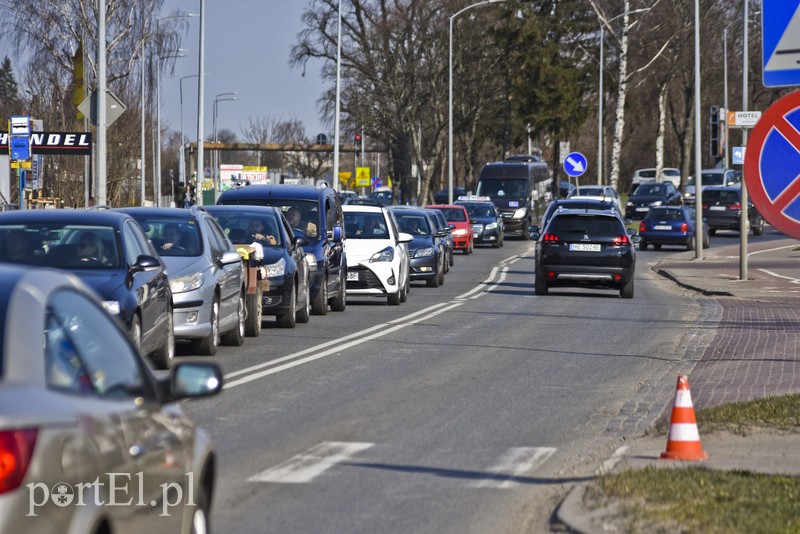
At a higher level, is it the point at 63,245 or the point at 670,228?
the point at 670,228

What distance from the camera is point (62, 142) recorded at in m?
42.7

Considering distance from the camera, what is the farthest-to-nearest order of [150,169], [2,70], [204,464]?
[2,70] < [150,169] < [204,464]

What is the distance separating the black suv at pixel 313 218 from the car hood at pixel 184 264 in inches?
239

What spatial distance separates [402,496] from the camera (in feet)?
27.6

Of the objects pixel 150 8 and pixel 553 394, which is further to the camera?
pixel 150 8

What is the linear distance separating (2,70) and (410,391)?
141 meters

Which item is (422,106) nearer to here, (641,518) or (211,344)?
(211,344)

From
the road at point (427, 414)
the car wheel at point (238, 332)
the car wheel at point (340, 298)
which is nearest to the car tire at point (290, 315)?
the road at point (427, 414)

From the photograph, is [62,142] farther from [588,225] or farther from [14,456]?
[14,456]

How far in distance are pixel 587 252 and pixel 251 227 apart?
9692mm

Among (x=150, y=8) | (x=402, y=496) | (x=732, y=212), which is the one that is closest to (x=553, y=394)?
(x=402, y=496)

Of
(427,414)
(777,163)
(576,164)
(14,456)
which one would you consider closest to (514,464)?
(427,414)

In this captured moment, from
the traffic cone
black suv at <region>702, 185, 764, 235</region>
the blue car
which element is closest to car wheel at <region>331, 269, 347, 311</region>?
the traffic cone

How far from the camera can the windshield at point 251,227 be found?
2064cm
